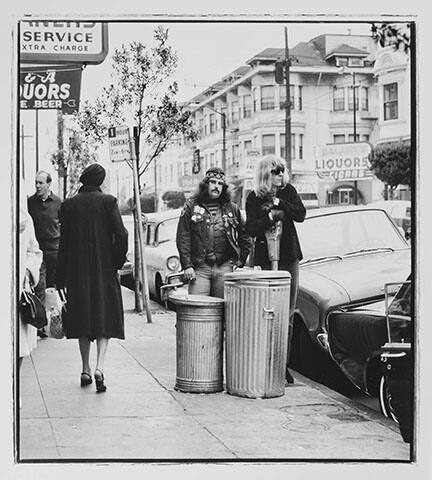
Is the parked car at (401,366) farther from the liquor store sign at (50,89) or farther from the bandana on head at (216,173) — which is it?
the liquor store sign at (50,89)

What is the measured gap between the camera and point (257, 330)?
9.79 metres

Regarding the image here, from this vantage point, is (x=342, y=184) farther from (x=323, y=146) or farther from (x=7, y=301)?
(x=7, y=301)

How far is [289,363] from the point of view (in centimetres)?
1041

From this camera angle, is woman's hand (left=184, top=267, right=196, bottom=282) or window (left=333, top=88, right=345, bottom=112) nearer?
window (left=333, top=88, right=345, bottom=112)

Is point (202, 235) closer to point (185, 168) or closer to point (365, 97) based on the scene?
point (185, 168)

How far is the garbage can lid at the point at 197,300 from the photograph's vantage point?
979 cm

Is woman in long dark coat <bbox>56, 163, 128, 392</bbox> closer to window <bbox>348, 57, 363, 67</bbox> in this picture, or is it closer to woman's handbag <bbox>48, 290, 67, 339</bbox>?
woman's handbag <bbox>48, 290, 67, 339</bbox>

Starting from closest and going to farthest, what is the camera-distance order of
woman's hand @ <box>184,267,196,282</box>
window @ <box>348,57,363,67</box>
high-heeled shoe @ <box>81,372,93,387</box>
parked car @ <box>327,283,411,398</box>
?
1. parked car @ <box>327,283,411,398</box>
2. window @ <box>348,57,363,67</box>
3. high-heeled shoe @ <box>81,372,93,387</box>
4. woman's hand @ <box>184,267,196,282</box>

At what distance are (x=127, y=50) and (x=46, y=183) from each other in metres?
0.99

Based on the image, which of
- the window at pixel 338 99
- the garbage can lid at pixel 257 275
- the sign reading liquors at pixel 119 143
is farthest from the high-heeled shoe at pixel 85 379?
the window at pixel 338 99

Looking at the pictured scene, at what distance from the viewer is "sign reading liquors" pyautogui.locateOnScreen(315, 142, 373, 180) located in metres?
9.42

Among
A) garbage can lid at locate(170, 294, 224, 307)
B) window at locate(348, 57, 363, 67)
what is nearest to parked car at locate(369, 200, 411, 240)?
window at locate(348, 57, 363, 67)

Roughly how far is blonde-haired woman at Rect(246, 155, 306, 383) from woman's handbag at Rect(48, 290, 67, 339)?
135cm
